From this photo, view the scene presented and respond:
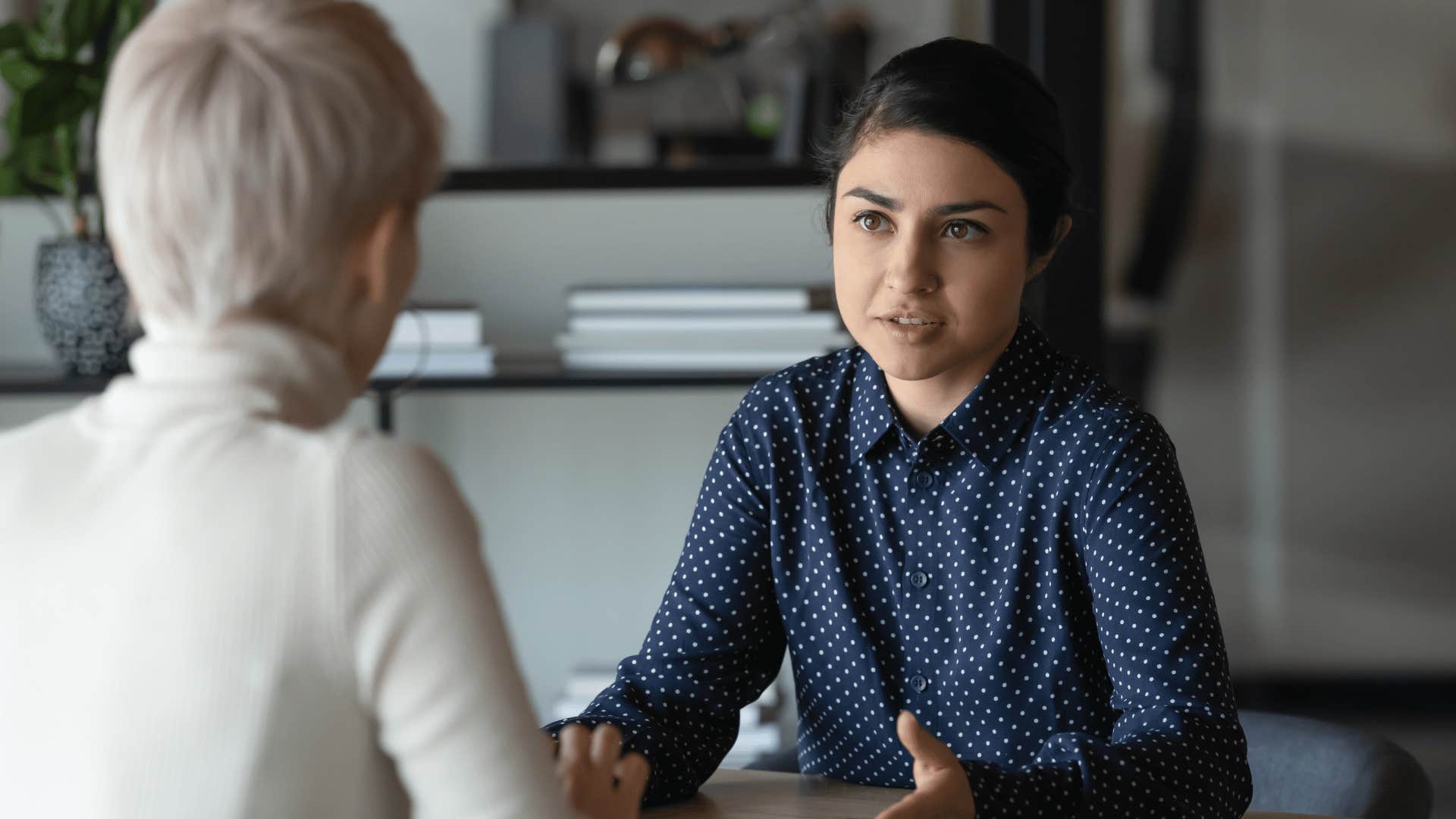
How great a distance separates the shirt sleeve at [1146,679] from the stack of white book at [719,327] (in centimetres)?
Result: 97

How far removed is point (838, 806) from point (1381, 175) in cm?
291

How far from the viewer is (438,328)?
2.25 meters

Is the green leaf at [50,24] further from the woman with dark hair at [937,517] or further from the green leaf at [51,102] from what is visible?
the woman with dark hair at [937,517]

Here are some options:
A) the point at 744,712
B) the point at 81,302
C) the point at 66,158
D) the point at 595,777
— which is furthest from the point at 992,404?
the point at 66,158

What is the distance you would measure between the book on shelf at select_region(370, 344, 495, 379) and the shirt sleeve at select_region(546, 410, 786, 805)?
0.84 m

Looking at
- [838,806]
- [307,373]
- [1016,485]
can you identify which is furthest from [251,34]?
[1016,485]

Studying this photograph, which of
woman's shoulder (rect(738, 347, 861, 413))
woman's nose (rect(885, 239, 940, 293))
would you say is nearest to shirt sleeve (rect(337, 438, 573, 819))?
woman's nose (rect(885, 239, 940, 293))

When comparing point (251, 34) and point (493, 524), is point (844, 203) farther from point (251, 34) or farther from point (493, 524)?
point (493, 524)

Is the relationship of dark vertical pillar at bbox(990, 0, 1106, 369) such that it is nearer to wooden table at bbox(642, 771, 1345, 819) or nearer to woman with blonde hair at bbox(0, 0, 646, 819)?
wooden table at bbox(642, 771, 1345, 819)

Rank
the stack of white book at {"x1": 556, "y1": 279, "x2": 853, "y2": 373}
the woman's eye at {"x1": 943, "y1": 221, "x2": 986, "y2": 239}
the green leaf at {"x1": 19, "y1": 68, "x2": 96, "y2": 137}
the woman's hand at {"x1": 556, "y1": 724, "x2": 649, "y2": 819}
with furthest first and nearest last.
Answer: the stack of white book at {"x1": 556, "y1": 279, "x2": 853, "y2": 373}
the green leaf at {"x1": 19, "y1": 68, "x2": 96, "y2": 137}
the woman's eye at {"x1": 943, "y1": 221, "x2": 986, "y2": 239}
the woman's hand at {"x1": 556, "y1": 724, "x2": 649, "y2": 819}

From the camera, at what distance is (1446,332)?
3521 millimetres

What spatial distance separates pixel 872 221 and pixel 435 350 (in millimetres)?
1060

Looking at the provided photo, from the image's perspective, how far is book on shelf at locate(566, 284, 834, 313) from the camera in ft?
7.37

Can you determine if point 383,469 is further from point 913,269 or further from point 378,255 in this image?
point 913,269
